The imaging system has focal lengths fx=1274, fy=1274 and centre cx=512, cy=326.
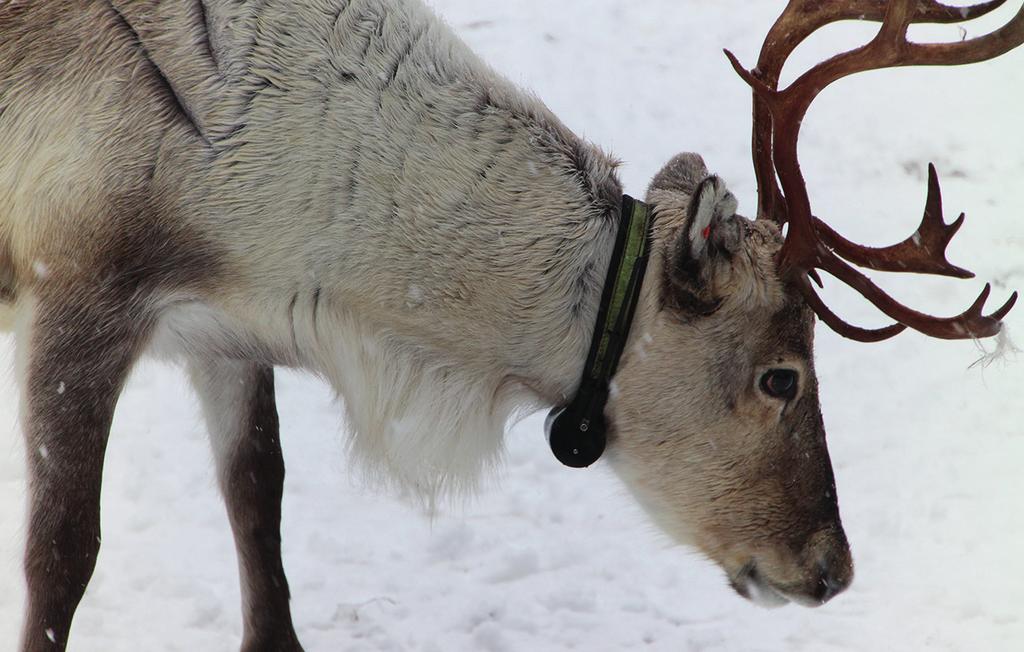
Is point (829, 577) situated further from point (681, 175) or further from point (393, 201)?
point (393, 201)

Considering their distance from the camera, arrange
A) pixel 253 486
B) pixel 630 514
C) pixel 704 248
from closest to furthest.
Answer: pixel 704 248 → pixel 630 514 → pixel 253 486

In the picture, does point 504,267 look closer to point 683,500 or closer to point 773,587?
point 683,500

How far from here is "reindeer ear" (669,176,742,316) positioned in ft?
8.46

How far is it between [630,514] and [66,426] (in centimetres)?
144

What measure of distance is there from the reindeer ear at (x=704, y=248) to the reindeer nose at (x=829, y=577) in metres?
0.68

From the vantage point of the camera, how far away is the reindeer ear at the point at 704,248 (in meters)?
2.58

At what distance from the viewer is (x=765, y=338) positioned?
9.30ft

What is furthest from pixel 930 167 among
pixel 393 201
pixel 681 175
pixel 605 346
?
pixel 393 201

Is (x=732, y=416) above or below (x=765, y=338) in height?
below

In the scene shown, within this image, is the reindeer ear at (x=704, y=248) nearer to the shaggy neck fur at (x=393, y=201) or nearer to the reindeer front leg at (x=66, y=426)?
the shaggy neck fur at (x=393, y=201)

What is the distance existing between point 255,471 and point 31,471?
78cm

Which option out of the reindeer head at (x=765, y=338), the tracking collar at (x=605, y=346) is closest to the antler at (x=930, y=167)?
the reindeer head at (x=765, y=338)

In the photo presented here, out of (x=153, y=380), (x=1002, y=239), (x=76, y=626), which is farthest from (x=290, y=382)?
(x=1002, y=239)

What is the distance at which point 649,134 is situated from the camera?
6199 millimetres
